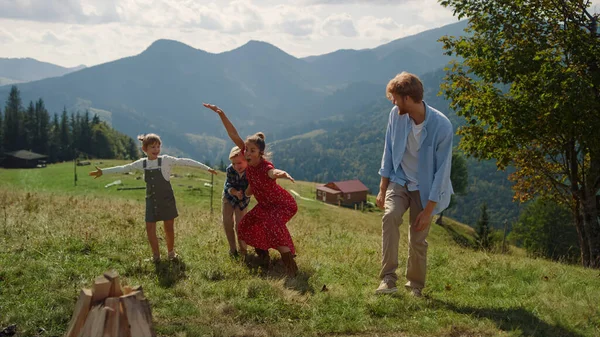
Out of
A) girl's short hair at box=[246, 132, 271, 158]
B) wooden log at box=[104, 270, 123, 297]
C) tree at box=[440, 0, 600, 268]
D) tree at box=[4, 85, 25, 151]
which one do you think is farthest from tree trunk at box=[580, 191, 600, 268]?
tree at box=[4, 85, 25, 151]

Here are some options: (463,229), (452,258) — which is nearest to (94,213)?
(452,258)

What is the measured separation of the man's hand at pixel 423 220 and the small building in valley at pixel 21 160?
104m

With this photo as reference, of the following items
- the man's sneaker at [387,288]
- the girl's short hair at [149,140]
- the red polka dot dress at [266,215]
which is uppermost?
the girl's short hair at [149,140]

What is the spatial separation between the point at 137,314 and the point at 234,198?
5743mm

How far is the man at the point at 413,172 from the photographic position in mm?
6706

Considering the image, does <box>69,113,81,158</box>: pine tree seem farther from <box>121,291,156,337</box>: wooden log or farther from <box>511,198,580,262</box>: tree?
<box>121,291,156,337</box>: wooden log

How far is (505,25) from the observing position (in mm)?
14562

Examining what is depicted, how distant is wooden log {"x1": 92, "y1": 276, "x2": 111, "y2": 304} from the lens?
3.56 metres

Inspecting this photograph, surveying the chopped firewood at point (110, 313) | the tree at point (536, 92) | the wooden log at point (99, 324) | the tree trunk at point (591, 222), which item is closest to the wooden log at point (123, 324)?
the chopped firewood at point (110, 313)

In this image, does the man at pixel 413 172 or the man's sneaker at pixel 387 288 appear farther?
the man's sneaker at pixel 387 288

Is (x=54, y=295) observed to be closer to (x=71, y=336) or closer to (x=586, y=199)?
(x=71, y=336)

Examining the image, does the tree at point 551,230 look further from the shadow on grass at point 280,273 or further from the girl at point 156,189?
the girl at point 156,189

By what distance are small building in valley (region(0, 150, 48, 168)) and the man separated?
104m

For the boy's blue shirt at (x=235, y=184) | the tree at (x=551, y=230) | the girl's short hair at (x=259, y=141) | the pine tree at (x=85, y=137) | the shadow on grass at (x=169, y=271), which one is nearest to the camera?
the shadow on grass at (x=169, y=271)
